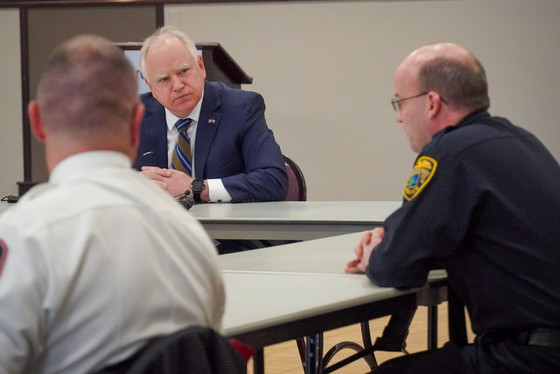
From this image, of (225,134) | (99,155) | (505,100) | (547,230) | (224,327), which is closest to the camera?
(99,155)

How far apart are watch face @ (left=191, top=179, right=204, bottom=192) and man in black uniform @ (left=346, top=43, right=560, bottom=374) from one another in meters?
1.68

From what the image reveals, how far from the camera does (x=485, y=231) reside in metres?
1.81

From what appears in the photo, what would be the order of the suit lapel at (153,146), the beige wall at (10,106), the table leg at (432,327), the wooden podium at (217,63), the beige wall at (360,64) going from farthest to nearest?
the beige wall at (10,106) → the beige wall at (360,64) → the wooden podium at (217,63) → the suit lapel at (153,146) → the table leg at (432,327)

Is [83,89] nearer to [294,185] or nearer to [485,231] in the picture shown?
[485,231]

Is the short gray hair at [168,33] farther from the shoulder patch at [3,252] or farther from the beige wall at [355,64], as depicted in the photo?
the beige wall at [355,64]

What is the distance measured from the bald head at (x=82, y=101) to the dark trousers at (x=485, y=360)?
3.05 ft

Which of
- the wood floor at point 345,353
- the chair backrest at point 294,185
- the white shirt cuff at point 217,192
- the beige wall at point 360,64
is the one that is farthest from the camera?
the beige wall at point 360,64

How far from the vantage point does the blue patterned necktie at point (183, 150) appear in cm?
370

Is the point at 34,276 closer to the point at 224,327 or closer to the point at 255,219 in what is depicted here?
the point at 224,327

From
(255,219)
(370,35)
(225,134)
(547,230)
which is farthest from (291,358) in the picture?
(370,35)

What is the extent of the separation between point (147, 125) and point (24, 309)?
111 inches

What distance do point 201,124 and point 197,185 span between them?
41cm

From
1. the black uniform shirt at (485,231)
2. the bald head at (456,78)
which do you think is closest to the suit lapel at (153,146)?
the bald head at (456,78)

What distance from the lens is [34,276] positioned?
3.35 feet
